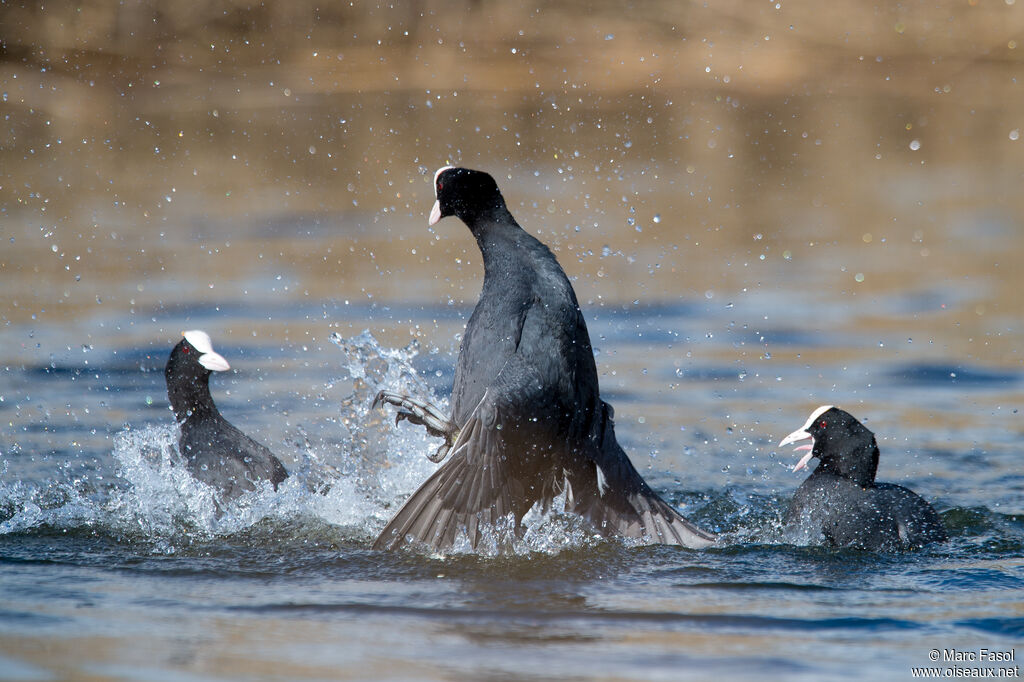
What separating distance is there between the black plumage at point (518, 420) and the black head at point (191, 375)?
605 millimetres

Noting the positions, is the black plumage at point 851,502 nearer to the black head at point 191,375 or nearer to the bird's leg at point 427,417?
the bird's leg at point 427,417

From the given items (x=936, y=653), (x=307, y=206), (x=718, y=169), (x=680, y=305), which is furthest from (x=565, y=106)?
(x=936, y=653)

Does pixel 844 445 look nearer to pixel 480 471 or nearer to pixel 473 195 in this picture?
pixel 480 471

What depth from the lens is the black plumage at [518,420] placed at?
3.38 m

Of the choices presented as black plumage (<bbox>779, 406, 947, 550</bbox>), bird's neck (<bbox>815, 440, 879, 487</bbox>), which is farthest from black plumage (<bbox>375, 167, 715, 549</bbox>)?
bird's neck (<bbox>815, 440, 879, 487</bbox>)

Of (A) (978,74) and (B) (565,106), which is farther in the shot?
(A) (978,74)

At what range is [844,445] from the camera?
353 cm

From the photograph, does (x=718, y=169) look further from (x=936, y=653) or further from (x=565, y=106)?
(x=936, y=653)

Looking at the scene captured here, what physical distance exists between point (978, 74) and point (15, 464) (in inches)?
464

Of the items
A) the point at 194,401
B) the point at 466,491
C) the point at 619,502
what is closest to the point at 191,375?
the point at 194,401

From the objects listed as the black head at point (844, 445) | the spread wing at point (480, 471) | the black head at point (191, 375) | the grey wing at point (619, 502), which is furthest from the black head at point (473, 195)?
the black head at point (844, 445)

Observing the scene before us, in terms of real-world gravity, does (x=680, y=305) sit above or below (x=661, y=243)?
below

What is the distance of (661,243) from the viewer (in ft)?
24.6

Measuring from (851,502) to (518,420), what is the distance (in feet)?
3.04
